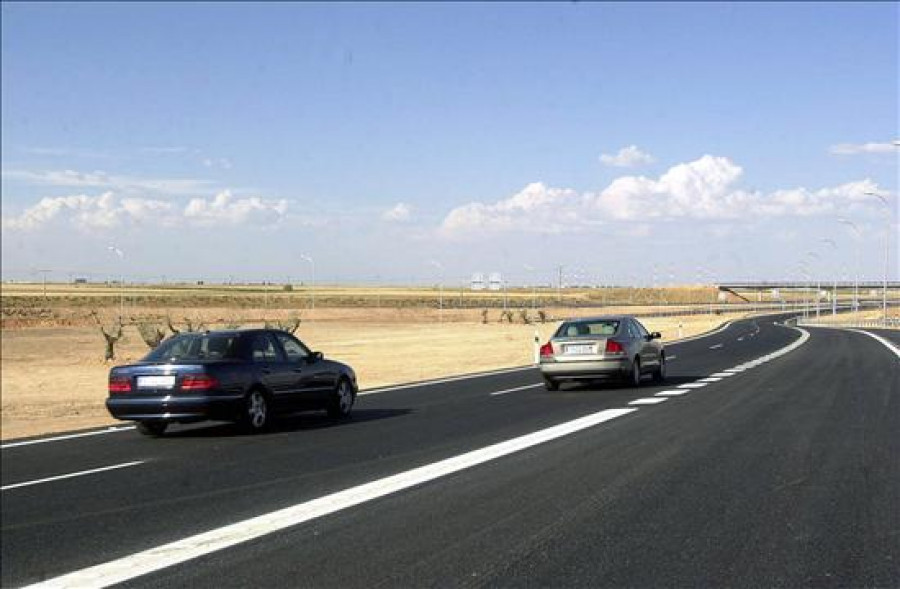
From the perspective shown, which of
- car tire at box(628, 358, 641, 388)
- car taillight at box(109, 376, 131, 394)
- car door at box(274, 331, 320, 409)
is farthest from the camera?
car tire at box(628, 358, 641, 388)

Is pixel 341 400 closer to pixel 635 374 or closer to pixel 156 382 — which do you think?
pixel 156 382

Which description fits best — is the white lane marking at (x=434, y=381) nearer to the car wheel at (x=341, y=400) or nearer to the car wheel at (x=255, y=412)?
the car wheel at (x=341, y=400)

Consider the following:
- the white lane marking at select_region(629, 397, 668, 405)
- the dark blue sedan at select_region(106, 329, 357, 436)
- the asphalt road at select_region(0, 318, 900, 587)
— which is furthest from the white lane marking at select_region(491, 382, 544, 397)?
the dark blue sedan at select_region(106, 329, 357, 436)

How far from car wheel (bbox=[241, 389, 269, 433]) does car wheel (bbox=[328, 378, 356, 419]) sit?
5.37 feet

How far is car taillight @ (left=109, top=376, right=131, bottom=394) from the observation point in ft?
50.7

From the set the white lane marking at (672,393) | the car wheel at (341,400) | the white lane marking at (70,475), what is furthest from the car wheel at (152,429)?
the white lane marking at (672,393)

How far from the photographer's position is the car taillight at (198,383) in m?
15.1

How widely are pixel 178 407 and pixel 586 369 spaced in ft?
31.9

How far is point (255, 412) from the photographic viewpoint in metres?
15.7

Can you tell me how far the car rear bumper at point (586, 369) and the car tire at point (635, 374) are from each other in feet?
1.56

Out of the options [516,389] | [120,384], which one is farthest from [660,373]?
[120,384]

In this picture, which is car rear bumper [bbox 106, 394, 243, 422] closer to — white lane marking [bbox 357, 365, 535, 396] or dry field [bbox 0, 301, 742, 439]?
dry field [bbox 0, 301, 742, 439]

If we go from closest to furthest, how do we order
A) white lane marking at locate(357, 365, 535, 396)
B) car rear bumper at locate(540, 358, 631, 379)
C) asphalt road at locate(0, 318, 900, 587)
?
asphalt road at locate(0, 318, 900, 587) → car rear bumper at locate(540, 358, 631, 379) → white lane marking at locate(357, 365, 535, 396)

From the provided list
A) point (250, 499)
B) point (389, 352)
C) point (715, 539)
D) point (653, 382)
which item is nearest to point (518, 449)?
point (250, 499)
